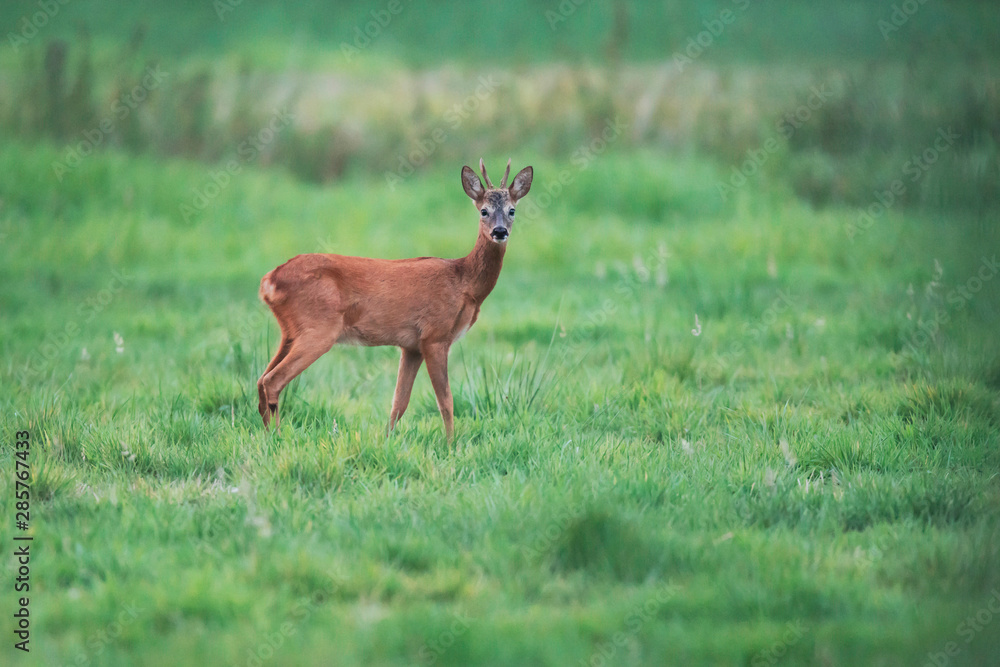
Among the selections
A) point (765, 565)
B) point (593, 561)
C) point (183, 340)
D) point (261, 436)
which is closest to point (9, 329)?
point (183, 340)

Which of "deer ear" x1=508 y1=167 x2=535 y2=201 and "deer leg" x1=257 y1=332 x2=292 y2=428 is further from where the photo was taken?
"deer ear" x1=508 y1=167 x2=535 y2=201

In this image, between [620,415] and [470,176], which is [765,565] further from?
[470,176]
